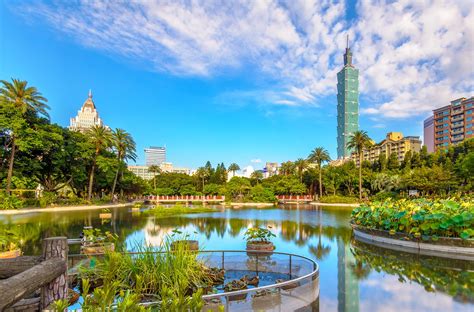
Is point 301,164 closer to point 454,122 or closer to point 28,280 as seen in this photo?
point 454,122

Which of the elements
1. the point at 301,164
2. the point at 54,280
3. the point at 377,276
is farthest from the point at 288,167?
the point at 54,280

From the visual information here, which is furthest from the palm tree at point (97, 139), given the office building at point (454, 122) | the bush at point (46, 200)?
the office building at point (454, 122)

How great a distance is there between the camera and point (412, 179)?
4547 centimetres

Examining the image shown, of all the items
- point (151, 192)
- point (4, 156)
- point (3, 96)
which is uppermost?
point (3, 96)

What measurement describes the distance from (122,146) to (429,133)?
115 metres

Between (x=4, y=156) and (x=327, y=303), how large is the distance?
38.4 meters

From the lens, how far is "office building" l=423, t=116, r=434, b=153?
118688mm

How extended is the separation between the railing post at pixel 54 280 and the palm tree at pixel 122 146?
45978mm

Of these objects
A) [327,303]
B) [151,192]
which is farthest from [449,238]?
[151,192]

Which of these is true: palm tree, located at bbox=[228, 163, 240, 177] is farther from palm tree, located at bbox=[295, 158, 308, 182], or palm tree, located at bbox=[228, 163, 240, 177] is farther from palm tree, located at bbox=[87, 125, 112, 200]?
palm tree, located at bbox=[87, 125, 112, 200]

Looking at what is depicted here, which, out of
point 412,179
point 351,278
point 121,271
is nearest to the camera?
point 121,271

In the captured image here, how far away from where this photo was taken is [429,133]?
121500mm

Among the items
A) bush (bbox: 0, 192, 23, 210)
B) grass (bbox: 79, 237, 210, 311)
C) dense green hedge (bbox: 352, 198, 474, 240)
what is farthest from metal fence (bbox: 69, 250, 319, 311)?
bush (bbox: 0, 192, 23, 210)

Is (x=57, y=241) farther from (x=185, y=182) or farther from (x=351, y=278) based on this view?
(x=185, y=182)
